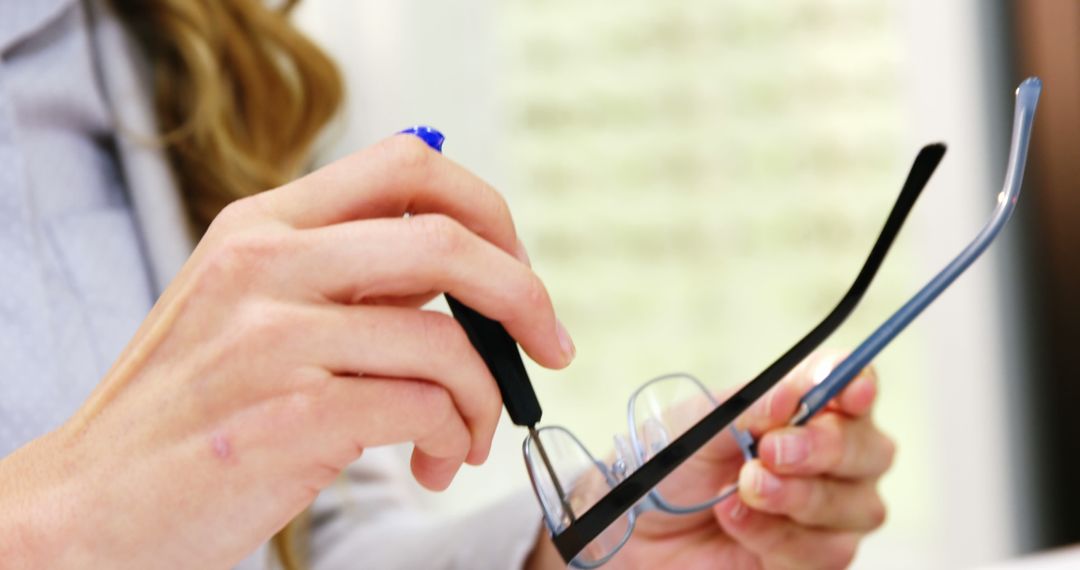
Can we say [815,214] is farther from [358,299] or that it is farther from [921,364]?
[358,299]

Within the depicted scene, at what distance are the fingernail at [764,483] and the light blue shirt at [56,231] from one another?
34cm

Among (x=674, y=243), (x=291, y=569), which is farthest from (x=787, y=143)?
(x=291, y=569)

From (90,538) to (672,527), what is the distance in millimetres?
250

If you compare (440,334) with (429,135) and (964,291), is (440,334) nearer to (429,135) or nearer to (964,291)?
(429,135)

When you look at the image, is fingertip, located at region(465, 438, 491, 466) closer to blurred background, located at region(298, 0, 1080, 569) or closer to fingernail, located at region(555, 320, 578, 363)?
fingernail, located at region(555, 320, 578, 363)

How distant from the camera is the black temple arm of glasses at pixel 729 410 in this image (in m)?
0.33

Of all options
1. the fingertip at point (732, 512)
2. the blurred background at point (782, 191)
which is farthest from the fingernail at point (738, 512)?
the blurred background at point (782, 191)

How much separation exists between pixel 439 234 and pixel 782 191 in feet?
4.25

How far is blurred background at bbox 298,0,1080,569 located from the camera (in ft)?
3.67

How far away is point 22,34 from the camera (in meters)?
0.56

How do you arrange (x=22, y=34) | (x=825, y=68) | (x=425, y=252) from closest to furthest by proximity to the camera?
1. (x=425, y=252)
2. (x=22, y=34)
3. (x=825, y=68)

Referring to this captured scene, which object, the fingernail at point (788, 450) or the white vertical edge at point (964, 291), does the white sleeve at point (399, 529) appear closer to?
the fingernail at point (788, 450)

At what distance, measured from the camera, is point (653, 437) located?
385 mm

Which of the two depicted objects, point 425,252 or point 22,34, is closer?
point 425,252
